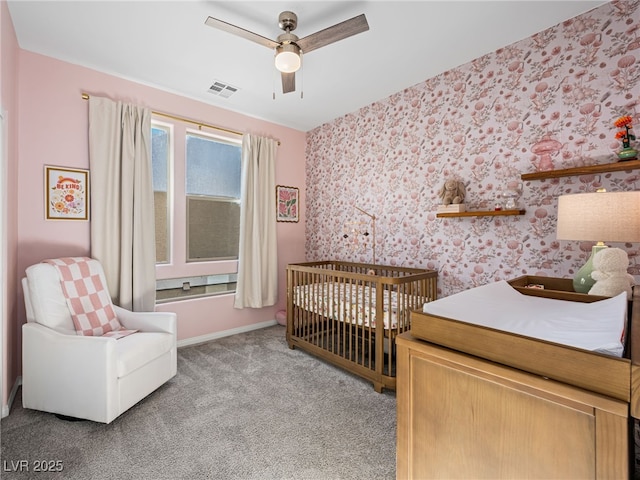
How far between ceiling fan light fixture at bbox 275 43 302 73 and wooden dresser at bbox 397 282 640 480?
1738 millimetres

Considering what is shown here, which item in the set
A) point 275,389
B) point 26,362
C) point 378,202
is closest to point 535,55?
point 378,202

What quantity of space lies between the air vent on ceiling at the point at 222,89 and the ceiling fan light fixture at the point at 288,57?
121 cm

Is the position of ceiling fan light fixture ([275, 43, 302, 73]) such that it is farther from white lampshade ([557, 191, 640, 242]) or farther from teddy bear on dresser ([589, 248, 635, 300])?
teddy bear on dresser ([589, 248, 635, 300])

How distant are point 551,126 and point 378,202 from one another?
160cm

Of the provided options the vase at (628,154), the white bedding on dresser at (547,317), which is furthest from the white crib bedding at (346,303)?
the vase at (628,154)

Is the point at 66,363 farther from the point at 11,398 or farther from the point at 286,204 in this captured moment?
the point at 286,204

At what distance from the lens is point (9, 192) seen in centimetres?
206

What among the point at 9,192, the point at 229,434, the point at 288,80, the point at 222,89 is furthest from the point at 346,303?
the point at 9,192

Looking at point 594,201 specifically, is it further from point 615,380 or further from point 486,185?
point 615,380

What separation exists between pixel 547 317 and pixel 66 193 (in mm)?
3279

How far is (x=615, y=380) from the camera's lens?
A: 1.99 ft

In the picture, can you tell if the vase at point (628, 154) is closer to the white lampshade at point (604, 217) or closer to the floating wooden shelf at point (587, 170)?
the floating wooden shelf at point (587, 170)

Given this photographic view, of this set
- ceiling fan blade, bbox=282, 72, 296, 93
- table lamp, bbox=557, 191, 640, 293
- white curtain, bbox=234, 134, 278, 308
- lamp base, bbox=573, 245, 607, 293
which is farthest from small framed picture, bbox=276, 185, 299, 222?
lamp base, bbox=573, 245, 607, 293

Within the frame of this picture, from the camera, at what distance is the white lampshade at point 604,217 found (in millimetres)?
1422
